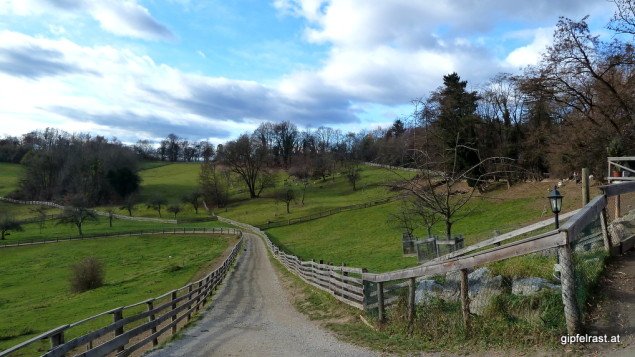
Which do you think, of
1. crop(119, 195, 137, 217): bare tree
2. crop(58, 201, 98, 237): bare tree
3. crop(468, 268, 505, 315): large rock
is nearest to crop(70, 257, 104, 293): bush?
crop(468, 268, 505, 315): large rock

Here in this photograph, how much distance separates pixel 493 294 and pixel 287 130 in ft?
429

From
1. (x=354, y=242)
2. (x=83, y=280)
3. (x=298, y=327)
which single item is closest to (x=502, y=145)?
(x=354, y=242)

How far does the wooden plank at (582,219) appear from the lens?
620cm

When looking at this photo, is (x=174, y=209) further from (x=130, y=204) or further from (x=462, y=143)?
(x=462, y=143)

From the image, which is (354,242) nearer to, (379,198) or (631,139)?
(631,139)

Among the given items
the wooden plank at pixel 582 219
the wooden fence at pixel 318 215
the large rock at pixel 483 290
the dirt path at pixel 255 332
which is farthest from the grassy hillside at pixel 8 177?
the wooden plank at pixel 582 219

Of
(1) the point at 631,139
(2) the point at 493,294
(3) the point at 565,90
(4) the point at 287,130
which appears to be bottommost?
(2) the point at 493,294

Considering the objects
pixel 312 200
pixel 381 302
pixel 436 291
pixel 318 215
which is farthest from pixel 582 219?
pixel 312 200

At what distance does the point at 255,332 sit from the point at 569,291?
7.27 m

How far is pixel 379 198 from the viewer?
66062 mm

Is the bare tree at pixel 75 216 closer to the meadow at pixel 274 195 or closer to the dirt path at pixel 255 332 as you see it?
the meadow at pixel 274 195

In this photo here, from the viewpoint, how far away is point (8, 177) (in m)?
128

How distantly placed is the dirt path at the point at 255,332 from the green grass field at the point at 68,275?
7.88 meters

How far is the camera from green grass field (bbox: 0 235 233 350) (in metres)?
22.2
